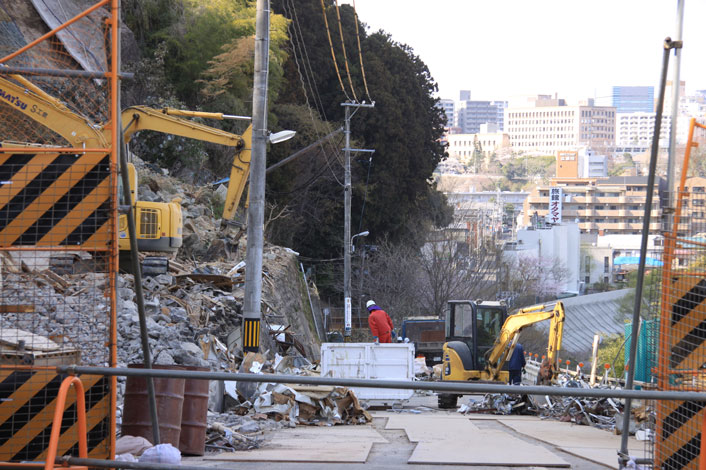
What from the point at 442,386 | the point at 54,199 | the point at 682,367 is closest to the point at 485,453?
the point at 682,367

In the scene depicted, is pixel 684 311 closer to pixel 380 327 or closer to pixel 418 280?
pixel 380 327

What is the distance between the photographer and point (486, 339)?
20203 mm

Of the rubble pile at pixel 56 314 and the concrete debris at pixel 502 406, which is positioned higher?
the rubble pile at pixel 56 314

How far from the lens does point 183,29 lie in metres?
36.2

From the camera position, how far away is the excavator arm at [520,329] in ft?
56.9

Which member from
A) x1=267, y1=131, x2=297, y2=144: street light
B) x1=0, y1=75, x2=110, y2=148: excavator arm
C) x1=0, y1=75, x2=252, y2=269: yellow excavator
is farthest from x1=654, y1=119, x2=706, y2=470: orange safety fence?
x1=0, y1=75, x2=252, y2=269: yellow excavator

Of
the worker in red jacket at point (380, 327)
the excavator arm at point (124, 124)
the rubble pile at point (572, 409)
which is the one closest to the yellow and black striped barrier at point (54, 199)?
the excavator arm at point (124, 124)

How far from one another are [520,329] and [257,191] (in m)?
6.54

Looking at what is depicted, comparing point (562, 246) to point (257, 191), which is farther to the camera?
point (562, 246)

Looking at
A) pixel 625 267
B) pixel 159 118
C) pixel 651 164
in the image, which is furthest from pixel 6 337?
pixel 625 267

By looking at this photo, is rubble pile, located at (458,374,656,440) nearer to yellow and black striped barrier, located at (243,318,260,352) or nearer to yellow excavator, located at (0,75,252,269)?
yellow and black striped barrier, located at (243,318,260,352)

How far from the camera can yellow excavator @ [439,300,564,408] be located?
1750 cm

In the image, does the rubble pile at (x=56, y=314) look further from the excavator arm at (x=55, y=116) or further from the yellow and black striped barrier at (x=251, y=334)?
the yellow and black striped barrier at (x=251, y=334)

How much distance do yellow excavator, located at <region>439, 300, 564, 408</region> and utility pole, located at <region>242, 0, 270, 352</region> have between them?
4243 mm
